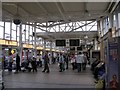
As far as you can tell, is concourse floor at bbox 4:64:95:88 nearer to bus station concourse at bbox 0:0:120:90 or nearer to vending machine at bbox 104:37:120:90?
bus station concourse at bbox 0:0:120:90

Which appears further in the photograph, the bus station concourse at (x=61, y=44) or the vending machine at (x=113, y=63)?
the bus station concourse at (x=61, y=44)

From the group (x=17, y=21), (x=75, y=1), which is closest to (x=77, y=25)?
(x=17, y=21)

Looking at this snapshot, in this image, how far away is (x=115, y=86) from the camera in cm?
668

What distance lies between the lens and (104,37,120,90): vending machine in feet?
21.7

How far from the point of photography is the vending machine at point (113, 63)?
662 cm

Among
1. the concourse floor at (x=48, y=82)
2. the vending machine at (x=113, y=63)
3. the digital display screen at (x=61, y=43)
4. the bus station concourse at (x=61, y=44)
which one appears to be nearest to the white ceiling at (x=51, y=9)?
the bus station concourse at (x=61, y=44)

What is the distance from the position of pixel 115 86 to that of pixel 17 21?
1166 cm

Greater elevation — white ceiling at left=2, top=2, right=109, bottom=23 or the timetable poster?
white ceiling at left=2, top=2, right=109, bottom=23

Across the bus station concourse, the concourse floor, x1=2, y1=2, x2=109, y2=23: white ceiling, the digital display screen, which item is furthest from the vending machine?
the digital display screen

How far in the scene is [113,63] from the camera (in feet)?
22.6

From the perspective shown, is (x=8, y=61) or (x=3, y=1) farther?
(x=8, y=61)

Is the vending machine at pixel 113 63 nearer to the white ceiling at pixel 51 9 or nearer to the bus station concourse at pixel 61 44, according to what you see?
the bus station concourse at pixel 61 44

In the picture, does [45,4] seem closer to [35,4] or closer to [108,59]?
[35,4]

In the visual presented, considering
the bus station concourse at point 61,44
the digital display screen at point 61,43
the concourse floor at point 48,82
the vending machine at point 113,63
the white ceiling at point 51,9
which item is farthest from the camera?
the digital display screen at point 61,43
